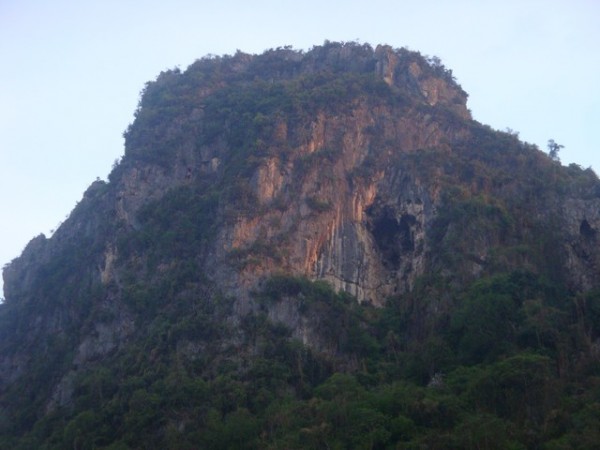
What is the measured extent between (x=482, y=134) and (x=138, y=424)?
89.1 ft

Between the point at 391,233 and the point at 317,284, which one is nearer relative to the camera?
the point at 317,284

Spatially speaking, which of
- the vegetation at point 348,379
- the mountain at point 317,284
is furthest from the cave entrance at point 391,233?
the vegetation at point 348,379

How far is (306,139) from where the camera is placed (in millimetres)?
46250

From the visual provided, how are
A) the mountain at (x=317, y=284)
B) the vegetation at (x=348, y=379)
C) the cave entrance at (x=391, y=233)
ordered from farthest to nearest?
the cave entrance at (x=391, y=233)
the mountain at (x=317, y=284)
the vegetation at (x=348, y=379)

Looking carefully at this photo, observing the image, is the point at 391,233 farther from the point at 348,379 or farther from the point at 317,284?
the point at 348,379

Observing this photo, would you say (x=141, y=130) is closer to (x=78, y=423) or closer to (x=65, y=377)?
(x=65, y=377)

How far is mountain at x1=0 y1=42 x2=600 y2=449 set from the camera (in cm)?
3097

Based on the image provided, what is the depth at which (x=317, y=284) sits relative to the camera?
3966cm

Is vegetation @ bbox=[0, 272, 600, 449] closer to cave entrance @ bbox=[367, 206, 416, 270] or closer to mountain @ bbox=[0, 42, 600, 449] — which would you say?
mountain @ bbox=[0, 42, 600, 449]

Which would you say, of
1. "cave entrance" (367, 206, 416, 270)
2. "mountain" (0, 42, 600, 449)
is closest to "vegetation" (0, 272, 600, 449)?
"mountain" (0, 42, 600, 449)

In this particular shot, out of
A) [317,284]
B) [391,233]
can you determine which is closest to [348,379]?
[317,284]

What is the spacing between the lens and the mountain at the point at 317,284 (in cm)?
3097

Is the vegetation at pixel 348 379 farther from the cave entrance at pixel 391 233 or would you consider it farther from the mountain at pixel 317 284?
the cave entrance at pixel 391 233

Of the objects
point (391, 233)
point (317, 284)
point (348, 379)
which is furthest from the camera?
point (391, 233)
